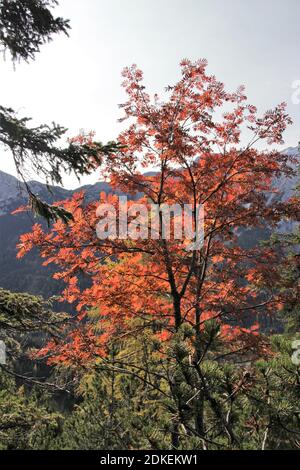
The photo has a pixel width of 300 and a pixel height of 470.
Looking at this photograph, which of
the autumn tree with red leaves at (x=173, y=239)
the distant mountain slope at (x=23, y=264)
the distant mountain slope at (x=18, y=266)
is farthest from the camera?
the distant mountain slope at (x=23, y=264)

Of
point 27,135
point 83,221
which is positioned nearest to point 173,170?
point 83,221

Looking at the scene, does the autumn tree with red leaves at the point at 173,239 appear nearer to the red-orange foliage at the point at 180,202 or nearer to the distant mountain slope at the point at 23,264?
the red-orange foliage at the point at 180,202

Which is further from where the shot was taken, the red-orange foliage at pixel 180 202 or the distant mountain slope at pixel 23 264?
the distant mountain slope at pixel 23 264

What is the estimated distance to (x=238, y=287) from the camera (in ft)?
23.9

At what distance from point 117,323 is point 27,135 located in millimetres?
4542

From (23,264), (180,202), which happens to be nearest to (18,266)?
(23,264)

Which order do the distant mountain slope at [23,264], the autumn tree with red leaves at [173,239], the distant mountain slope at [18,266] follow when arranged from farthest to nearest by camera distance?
the distant mountain slope at [23,264] < the distant mountain slope at [18,266] < the autumn tree with red leaves at [173,239]

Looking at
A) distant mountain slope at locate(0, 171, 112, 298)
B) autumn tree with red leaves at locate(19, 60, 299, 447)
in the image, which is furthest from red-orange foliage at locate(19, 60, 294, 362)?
distant mountain slope at locate(0, 171, 112, 298)

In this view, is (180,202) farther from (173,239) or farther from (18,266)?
(18,266)

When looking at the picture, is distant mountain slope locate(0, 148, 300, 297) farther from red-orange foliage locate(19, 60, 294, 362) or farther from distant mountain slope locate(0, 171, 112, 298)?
red-orange foliage locate(19, 60, 294, 362)

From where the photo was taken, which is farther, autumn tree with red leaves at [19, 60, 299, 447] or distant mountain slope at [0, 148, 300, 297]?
distant mountain slope at [0, 148, 300, 297]

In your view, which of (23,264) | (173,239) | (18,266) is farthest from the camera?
(23,264)

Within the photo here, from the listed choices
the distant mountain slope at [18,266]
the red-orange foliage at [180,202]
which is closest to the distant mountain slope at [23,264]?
the distant mountain slope at [18,266]
